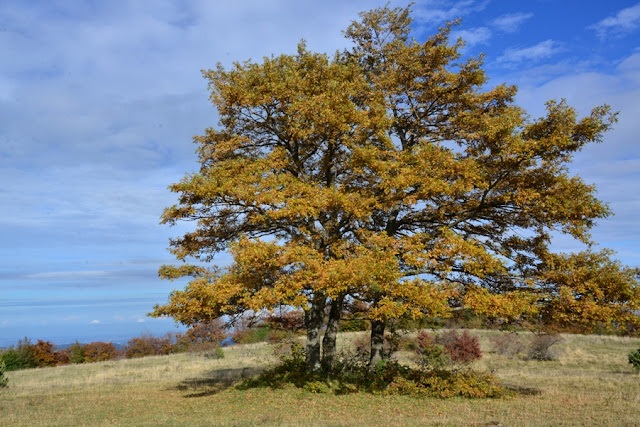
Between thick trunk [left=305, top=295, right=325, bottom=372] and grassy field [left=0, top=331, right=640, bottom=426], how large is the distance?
1514 mm

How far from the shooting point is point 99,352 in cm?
3828

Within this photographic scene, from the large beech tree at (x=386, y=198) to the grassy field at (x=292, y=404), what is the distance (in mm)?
2551

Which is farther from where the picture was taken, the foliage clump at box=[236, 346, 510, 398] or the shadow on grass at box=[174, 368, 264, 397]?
the shadow on grass at box=[174, 368, 264, 397]

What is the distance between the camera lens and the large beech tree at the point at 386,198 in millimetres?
12430

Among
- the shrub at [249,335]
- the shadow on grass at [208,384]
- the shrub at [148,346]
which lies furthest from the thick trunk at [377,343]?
the shrub at [148,346]

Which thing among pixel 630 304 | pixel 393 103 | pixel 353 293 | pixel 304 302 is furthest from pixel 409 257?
pixel 393 103

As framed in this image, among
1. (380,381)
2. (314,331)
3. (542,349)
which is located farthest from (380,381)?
(542,349)

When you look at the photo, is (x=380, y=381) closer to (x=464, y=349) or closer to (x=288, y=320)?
(x=288, y=320)

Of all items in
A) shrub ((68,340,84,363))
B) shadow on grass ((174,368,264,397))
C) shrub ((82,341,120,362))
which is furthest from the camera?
shrub ((82,341,120,362))

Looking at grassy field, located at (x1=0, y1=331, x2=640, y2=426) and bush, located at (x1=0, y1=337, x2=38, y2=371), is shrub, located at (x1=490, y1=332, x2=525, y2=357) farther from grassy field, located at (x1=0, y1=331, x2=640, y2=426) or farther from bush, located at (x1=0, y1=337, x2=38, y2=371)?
bush, located at (x1=0, y1=337, x2=38, y2=371)

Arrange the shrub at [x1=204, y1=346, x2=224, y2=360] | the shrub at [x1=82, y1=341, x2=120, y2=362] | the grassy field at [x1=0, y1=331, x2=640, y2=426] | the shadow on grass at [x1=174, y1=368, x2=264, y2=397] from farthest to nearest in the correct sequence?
the shrub at [x1=82, y1=341, x2=120, y2=362] → the shrub at [x1=204, y1=346, x2=224, y2=360] → the shadow on grass at [x1=174, y1=368, x2=264, y2=397] → the grassy field at [x1=0, y1=331, x2=640, y2=426]

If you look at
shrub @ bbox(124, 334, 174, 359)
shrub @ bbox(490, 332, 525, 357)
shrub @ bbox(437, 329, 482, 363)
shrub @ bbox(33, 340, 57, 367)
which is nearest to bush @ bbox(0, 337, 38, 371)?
shrub @ bbox(33, 340, 57, 367)

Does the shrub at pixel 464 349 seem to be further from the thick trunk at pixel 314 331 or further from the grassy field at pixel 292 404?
the thick trunk at pixel 314 331

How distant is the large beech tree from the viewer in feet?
40.8
